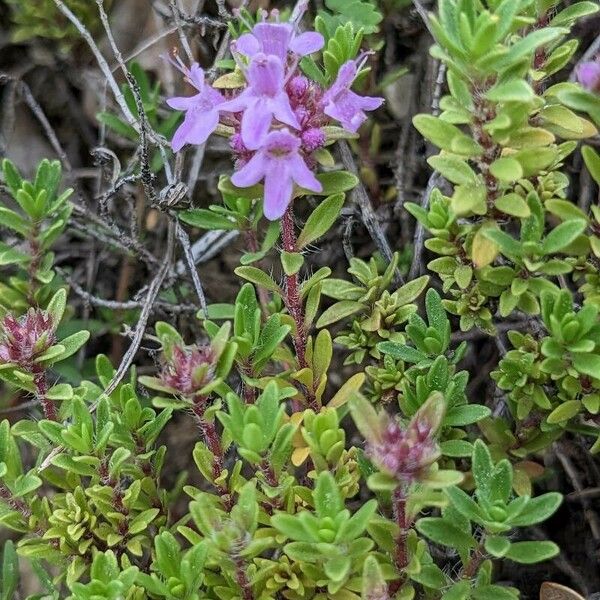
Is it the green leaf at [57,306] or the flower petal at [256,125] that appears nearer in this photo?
the flower petal at [256,125]

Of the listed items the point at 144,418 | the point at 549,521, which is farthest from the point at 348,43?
the point at 549,521

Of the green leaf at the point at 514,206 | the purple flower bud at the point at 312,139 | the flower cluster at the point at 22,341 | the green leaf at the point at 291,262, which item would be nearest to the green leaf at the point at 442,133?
the green leaf at the point at 514,206

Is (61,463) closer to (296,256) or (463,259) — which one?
(296,256)

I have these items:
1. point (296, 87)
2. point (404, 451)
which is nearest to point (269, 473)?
point (404, 451)

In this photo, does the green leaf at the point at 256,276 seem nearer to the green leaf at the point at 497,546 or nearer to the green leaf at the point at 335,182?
the green leaf at the point at 335,182

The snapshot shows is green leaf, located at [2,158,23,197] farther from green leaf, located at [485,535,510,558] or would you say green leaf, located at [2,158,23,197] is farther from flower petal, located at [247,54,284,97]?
green leaf, located at [485,535,510,558]

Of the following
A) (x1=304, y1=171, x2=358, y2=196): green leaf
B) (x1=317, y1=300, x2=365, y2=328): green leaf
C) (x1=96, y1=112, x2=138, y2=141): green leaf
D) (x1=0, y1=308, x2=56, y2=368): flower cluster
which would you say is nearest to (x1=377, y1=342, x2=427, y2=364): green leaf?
(x1=317, y1=300, x2=365, y2=328): green leaf

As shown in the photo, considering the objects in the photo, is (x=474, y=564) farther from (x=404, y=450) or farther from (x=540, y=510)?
(x=404, y=450)
